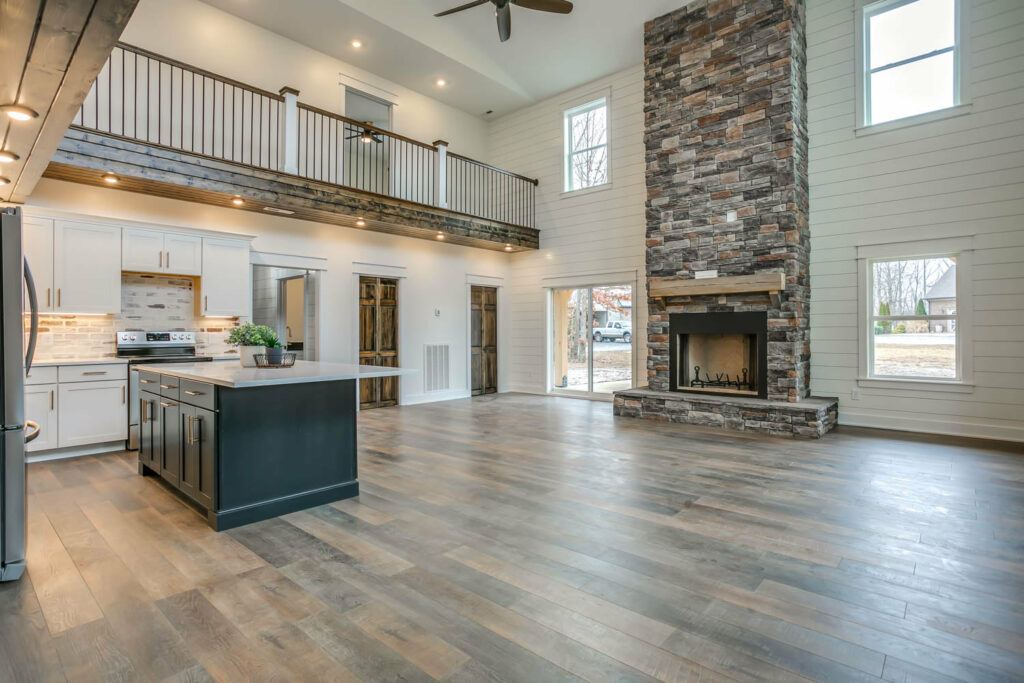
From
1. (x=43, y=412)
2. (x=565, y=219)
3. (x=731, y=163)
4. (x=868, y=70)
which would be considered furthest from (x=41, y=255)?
(x=868, y=70)

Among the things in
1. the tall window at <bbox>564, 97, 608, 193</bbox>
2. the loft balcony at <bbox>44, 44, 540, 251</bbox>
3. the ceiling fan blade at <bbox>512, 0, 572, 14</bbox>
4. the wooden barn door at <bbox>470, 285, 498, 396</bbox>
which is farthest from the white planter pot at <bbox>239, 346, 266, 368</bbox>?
the tall window at <bbox>564, 97, 608, 193</bbox>

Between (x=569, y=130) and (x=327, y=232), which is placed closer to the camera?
(x=327, y=232)

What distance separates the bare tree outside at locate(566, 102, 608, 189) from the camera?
8703 millimetres

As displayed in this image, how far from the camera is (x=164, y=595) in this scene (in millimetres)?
2279

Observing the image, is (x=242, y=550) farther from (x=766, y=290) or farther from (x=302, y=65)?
(x=302, y=65)

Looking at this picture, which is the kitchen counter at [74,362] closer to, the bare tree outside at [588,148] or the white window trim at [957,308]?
the bare tree outside at [588,148]

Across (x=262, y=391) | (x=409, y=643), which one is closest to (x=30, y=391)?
(x=262, y=391)

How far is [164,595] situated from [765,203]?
A: 6557 millimetres

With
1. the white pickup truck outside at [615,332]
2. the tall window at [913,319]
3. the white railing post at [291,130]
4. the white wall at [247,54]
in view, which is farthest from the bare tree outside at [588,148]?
the white railing post at [291,130]

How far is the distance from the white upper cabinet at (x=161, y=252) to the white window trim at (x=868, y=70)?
25.7ft

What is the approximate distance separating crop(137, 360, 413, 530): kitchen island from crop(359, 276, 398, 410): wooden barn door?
13.6ft

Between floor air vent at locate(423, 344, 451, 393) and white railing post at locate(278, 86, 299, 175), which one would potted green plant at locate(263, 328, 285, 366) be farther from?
floor air vent at locate(423, 344, 451, 393)

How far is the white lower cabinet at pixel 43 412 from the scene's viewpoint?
182 inches

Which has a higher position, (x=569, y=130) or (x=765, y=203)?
(x=569, y=130)
